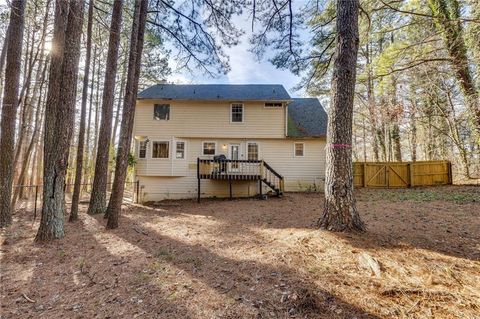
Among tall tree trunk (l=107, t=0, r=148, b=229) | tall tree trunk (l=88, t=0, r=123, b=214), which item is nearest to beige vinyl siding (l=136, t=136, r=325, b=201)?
tall tree trunk (l=88, t=0, r=123, b=214)

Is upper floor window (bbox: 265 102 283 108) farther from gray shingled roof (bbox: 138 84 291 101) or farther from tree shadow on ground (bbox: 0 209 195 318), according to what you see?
tree shadow on ground (bbox: 0 209 195 318)

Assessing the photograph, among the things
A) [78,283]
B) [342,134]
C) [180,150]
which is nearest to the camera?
[78,283]

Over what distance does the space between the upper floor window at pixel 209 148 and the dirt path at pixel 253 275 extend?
881cm

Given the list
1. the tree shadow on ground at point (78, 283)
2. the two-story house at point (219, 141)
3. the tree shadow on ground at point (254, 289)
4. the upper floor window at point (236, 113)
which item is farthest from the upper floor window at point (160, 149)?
the tree shadow on ground at point (254, 289)

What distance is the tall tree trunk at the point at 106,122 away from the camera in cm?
743

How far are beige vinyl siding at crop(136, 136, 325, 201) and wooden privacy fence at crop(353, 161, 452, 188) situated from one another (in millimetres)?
2509

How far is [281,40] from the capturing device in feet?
21.7

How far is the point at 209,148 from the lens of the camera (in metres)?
13.9

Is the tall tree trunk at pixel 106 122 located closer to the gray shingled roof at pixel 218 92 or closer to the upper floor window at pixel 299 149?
the gray shingled roof at pixel 218 92

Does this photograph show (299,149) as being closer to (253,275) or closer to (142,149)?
(142,149)

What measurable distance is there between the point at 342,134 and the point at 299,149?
988 centimetres

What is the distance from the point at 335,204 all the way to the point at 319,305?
2.03m

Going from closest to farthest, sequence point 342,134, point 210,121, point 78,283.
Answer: point 78,283
point 342,134
point 210,121

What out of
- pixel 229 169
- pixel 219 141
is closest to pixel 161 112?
pixel 219 141
